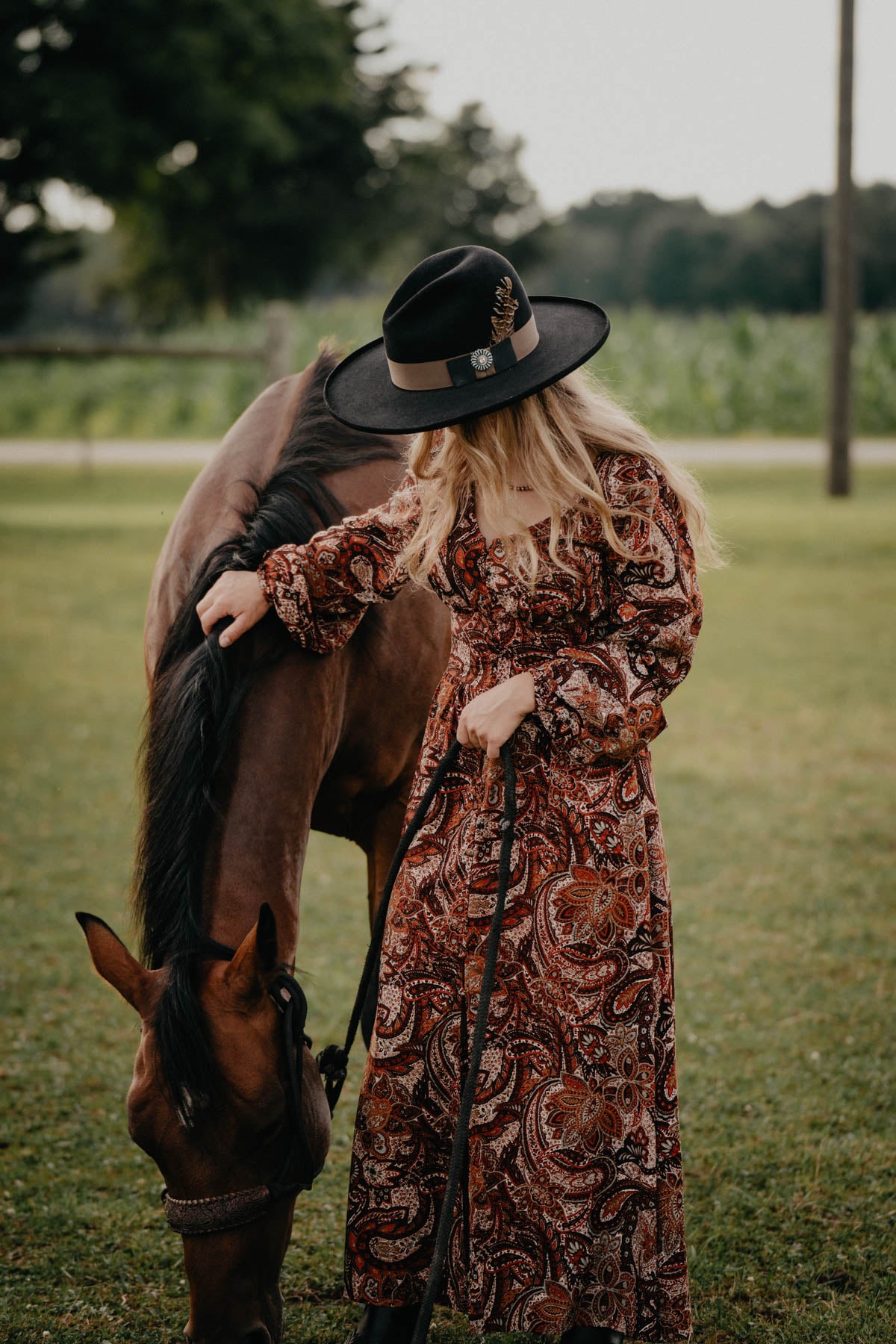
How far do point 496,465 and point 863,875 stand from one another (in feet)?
9.91

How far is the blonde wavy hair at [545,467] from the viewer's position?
5.68ft

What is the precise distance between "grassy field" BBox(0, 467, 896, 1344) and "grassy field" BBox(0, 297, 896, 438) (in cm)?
1658

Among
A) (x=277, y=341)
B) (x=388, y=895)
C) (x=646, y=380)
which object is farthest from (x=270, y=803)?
(x=646, y=380)

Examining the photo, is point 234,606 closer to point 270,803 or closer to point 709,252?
point 270,803

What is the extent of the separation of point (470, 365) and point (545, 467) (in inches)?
7.1

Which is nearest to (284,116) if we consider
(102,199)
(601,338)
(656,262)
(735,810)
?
(102,199)

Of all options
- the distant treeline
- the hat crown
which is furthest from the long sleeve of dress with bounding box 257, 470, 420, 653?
the distant treeline

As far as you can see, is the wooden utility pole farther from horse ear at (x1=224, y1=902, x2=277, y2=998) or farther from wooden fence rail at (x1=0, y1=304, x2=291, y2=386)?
horse ear at (x1=224, y1=902, x2=277, y2=998)

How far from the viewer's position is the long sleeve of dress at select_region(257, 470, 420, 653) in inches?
77.9

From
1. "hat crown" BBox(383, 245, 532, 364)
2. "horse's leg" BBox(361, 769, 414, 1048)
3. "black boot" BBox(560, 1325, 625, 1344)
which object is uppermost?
"hat crown" BBox(383, 245, 532, 364)

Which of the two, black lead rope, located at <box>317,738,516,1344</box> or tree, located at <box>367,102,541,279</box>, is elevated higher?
black lead rope, located at <box>317,738,516,1344</box>

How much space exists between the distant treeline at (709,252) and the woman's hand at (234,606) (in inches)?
1584

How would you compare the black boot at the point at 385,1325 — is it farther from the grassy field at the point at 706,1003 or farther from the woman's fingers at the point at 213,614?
the woman's fingers at the point at 213,614

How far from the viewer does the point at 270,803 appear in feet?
6.12
